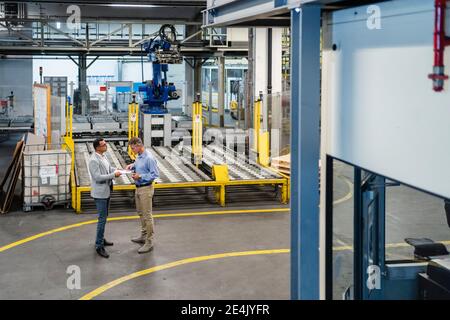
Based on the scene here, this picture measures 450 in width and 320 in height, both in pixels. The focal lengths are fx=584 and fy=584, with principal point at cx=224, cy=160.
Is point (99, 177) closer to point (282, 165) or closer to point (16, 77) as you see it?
point (282, 165)

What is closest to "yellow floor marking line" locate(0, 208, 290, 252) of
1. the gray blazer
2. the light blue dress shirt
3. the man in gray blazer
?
the man in gray blazer

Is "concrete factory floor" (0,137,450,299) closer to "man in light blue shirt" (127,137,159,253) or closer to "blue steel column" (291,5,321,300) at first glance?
"man in light blue shirt" (127,137,159,253)

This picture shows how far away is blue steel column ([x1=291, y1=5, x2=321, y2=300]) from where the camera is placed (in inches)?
160

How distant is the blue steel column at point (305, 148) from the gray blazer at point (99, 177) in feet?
16.8

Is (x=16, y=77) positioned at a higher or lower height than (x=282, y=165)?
higher

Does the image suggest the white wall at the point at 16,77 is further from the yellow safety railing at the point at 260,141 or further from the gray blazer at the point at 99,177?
the gray blazer at the point at 99,177

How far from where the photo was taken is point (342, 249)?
4.77 metres

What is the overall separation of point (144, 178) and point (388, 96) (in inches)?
245

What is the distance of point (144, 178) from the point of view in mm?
9148

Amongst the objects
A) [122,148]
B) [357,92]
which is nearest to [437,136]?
[357,92]

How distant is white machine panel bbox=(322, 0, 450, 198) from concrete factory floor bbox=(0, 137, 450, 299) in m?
1.39

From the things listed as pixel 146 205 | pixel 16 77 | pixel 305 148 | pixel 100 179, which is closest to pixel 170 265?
pixel 146 205

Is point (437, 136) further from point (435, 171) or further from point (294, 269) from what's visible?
point (294, 269)
